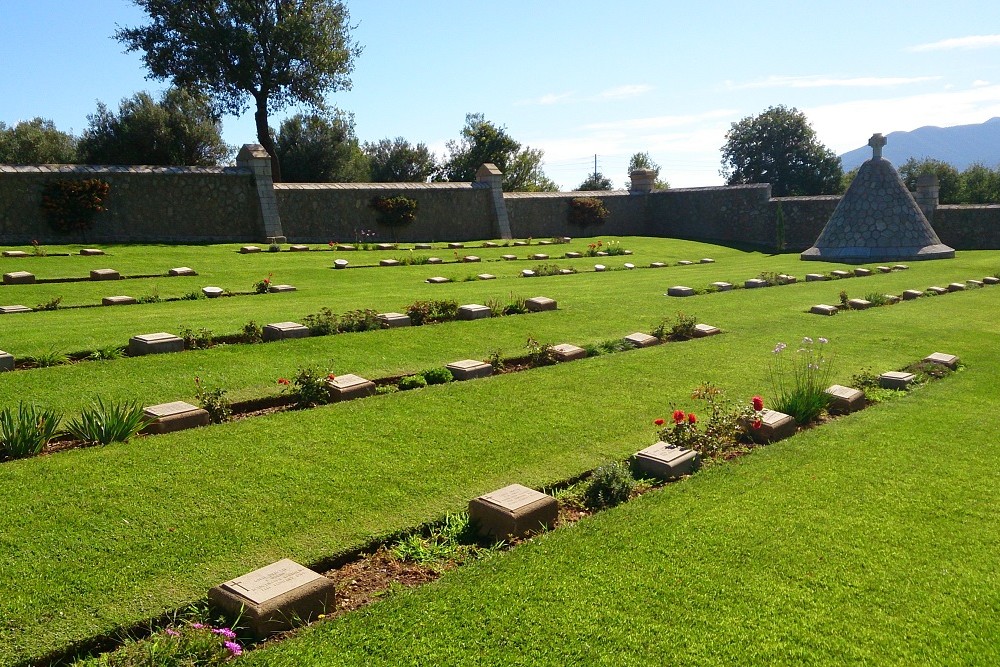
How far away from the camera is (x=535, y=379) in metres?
7.58

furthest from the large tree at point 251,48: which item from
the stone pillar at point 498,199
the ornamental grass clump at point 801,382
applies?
the ornamental grass clump at point 801,382

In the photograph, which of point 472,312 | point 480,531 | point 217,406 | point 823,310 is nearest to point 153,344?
point 217,406

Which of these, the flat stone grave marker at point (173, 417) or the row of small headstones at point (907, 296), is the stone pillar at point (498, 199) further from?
the flat stone grave marker at point (173, 417)

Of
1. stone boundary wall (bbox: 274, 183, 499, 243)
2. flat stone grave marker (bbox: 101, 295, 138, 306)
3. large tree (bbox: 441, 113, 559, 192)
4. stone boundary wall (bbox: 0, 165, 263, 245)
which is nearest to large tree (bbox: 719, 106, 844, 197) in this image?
large tree (bbox: 441, 113, 559, 192)

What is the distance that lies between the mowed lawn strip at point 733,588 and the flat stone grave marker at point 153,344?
5701 millimetres

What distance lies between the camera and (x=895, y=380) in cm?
769

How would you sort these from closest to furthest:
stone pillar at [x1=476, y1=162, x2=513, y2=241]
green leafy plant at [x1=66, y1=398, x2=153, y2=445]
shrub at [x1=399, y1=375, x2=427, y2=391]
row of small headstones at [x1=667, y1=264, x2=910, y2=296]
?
green leafy plant at [x1=66, y1=398, x2=153, y2=445], shrub at [x1=399, y1=375, x2=427, y2=391], row of small headstones at [x1=667, y1=264, x2=910, y2=296], stone pillar at [x1=476, y1=162, x2=513, y2=241]

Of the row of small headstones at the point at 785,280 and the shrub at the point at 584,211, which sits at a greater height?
the shrub at the point at 584,211

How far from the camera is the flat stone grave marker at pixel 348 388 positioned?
675cm

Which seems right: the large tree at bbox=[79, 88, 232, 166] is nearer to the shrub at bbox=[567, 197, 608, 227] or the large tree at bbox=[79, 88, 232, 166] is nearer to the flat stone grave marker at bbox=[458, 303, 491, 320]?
the shrub at bbox=[567, 197, 608, 227]

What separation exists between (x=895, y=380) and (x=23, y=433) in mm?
7916

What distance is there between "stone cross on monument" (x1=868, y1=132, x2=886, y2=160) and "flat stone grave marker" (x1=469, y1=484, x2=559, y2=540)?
2460 cm

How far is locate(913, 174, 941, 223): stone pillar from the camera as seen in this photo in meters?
28.9

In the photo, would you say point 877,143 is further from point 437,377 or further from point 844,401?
point 437,377
